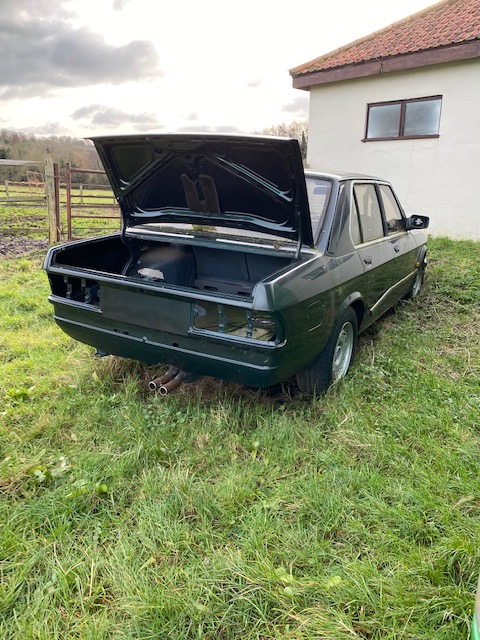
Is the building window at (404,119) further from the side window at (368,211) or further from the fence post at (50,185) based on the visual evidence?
the fence post at (50,185)

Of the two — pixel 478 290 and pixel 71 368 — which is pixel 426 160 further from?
pixel 71 368

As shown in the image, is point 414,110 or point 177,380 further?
point 414,110

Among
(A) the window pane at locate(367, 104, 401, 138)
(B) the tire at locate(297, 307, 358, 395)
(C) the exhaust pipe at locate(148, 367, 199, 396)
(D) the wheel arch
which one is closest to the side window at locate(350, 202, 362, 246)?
(D) the wheel arch

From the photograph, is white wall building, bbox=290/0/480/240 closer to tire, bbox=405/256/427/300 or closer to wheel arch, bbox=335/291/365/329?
tire, bbox=405/256/427/300

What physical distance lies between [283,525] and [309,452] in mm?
657

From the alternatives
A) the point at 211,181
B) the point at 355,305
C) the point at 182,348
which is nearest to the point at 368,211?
the point at 355,305

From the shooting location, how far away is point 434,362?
4004 mm

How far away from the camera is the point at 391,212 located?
4.72 meters

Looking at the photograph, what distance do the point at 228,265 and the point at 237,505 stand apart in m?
2.12

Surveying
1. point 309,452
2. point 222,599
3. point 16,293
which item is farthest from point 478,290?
point 16,293

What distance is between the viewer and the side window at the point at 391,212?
454 cm

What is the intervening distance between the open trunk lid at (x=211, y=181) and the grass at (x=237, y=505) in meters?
1.24

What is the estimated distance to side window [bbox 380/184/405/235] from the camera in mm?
4543

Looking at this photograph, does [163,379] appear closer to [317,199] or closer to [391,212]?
[317,199]
